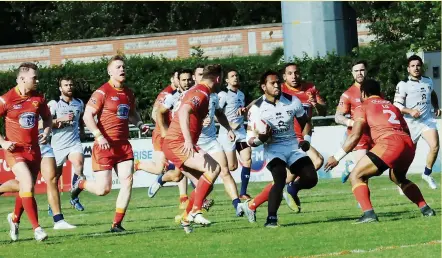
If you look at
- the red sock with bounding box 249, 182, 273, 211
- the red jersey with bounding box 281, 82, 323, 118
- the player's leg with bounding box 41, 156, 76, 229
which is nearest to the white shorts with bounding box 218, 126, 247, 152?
the red jersey with bounding box 281, 82, 323, 118

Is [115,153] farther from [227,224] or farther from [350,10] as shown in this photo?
[350,10]

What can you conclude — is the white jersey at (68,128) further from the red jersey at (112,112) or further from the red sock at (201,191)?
the red sock at (201,191)

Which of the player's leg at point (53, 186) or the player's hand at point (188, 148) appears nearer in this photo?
the player's hand at point (188, 148)

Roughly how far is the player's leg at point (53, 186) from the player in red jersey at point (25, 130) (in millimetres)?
1106

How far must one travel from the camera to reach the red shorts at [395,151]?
1641 cm

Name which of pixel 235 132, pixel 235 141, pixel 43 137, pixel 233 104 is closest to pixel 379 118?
pixel 43 137

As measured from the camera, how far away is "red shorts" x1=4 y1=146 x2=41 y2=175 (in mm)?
16547

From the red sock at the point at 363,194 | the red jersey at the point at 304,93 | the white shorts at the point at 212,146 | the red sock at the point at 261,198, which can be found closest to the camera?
the red sock at the point at 363,194

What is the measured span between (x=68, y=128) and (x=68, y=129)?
0.02m

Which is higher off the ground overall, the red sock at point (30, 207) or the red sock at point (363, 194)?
the red sock at point (30, 207)

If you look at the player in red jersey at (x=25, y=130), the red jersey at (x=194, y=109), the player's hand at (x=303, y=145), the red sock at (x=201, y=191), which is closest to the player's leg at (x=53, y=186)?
the player in red jersey at (x=25, y=130)

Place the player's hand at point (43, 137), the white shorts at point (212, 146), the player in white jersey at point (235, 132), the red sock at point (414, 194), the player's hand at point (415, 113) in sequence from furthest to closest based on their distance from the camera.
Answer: the player in white jersey at point (235, 132), the player's hand at point (415, 113), the white shorts at point (212, 146), the player's hand at point (43, 137), the red sock at point (414, 194)

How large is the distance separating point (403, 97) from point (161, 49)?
29777mm

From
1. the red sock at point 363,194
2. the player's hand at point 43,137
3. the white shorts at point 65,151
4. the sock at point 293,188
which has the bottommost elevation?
the sock at point 293,188
